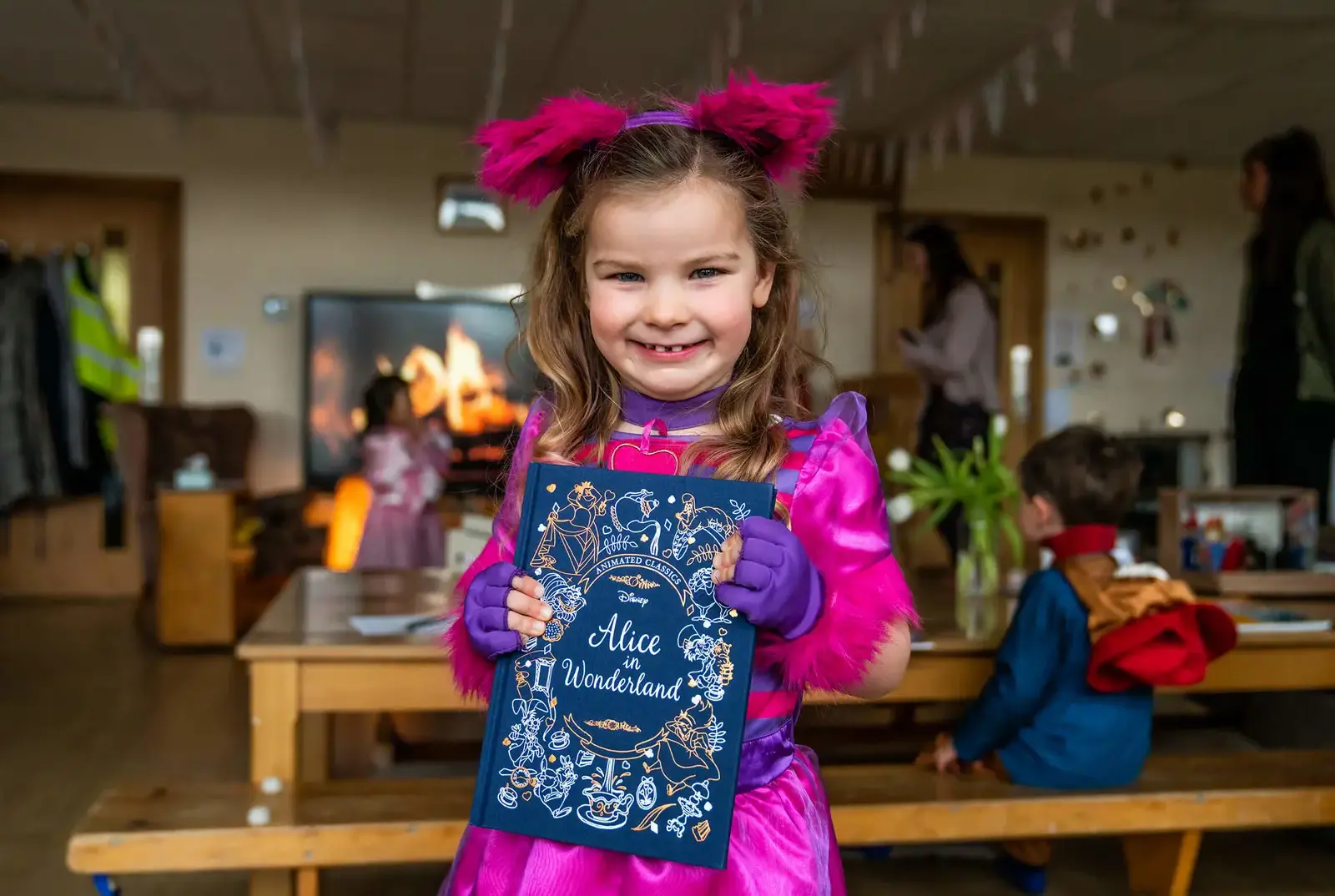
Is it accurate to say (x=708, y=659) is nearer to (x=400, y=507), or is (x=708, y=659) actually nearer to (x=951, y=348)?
(x=400, y=507)

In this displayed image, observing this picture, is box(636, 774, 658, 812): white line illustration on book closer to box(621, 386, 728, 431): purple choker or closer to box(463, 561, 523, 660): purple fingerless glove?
box(463, 561, 523, 660): purple fingerless glove

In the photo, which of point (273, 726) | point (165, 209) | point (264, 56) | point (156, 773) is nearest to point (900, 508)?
point (273, 726)

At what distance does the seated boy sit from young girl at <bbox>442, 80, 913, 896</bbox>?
99cm

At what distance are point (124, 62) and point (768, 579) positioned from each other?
15.5 feet

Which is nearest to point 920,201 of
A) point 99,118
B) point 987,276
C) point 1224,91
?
point 987,276

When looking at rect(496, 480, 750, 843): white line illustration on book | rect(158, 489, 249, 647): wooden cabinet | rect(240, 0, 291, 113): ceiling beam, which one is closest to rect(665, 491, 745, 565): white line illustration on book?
rect(496, 480, 750, 843): white line illustration on book

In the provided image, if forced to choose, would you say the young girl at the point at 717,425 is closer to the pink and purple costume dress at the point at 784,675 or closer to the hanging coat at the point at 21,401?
the pink and purple costume dress at the point at 784,675

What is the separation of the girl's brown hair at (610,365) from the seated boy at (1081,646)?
3.36ft

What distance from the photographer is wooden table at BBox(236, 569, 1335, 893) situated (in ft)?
6.00

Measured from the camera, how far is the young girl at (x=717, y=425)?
0.98 meters

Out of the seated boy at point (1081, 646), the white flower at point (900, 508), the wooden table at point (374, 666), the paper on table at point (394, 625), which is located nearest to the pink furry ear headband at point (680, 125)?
the wooden table at point (374, 666)

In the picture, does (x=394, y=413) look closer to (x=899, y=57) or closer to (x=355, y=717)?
(x=355, y=717)

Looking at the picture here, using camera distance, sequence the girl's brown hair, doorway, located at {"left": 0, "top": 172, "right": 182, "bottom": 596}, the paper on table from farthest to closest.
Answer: doorway, located at {"left": 0, "top": 172, "right": 182, "bottom": 596} → the paper on table → the girl's brown hair

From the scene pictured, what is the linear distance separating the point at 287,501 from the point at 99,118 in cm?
212
